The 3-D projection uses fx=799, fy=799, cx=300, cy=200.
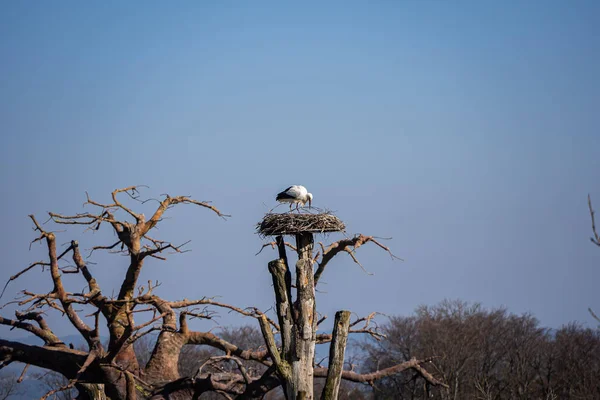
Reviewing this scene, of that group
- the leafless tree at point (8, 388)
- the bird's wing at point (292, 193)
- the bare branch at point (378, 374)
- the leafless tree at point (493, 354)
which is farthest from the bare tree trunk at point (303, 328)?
the leafless tree at point (493, 354)

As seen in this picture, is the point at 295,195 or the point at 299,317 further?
the point at 295,195

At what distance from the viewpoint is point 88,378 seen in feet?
54.9

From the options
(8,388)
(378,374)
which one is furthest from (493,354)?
(378,374)

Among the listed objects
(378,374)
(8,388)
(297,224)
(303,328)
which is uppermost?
(8,388)

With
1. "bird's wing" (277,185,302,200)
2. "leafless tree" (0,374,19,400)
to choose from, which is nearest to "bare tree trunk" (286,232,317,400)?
"bird's wing" (277,185,302,200)

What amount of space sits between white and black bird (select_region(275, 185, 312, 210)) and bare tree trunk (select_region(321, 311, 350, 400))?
8.52 ft

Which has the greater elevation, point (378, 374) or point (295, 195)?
point (295, 195)

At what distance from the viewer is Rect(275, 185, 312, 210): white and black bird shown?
1509cm

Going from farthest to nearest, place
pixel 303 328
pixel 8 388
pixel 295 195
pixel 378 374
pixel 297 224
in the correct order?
pixel 8 388, pixel 378 374, pixel 295 195, pixel 303 328, pixel 297 224

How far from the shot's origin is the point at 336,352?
13508mm

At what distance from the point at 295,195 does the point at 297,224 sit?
173cm

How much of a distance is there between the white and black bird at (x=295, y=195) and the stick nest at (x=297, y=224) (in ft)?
4.88

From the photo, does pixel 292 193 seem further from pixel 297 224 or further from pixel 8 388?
pixel 8 388

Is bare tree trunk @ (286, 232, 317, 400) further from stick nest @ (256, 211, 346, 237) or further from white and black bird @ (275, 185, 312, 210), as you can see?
white and black bird @ (275, 185, 312, 210)
